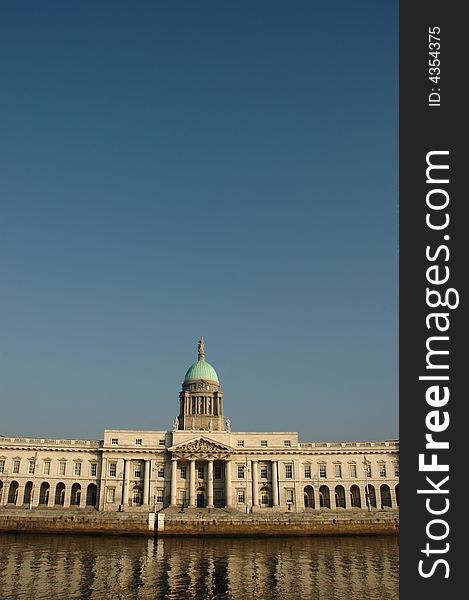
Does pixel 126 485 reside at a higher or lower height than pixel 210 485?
lower

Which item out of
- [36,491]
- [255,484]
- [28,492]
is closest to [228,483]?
[255,484]

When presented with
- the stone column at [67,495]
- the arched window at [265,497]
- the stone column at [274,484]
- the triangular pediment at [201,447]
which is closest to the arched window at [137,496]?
the triangular pediment at [201,447]

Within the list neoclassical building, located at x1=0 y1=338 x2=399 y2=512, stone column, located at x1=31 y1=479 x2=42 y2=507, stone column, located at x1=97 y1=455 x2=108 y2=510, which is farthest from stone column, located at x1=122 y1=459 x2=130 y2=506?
stone column, located at x1=31 y1=479 x2=42 y2=507

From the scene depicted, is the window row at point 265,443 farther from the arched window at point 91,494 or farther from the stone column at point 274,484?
the arched window at point 91,494

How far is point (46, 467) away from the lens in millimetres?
101375

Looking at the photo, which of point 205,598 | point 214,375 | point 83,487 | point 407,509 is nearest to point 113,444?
point 83,487

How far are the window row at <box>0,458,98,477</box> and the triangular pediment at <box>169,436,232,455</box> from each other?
48.3 ft

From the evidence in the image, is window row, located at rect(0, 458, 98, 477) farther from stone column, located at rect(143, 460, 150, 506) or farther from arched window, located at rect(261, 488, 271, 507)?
arched window, located at rect(261, 488, 271, 507)

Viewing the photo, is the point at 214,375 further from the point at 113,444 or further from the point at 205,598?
the point at 205,598

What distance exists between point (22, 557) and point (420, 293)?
54.9 metres

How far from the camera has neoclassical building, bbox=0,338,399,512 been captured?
100 metres

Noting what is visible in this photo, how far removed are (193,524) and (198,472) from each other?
23.8 metres

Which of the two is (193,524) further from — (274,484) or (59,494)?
(59,494)

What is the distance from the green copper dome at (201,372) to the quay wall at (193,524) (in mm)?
42538
